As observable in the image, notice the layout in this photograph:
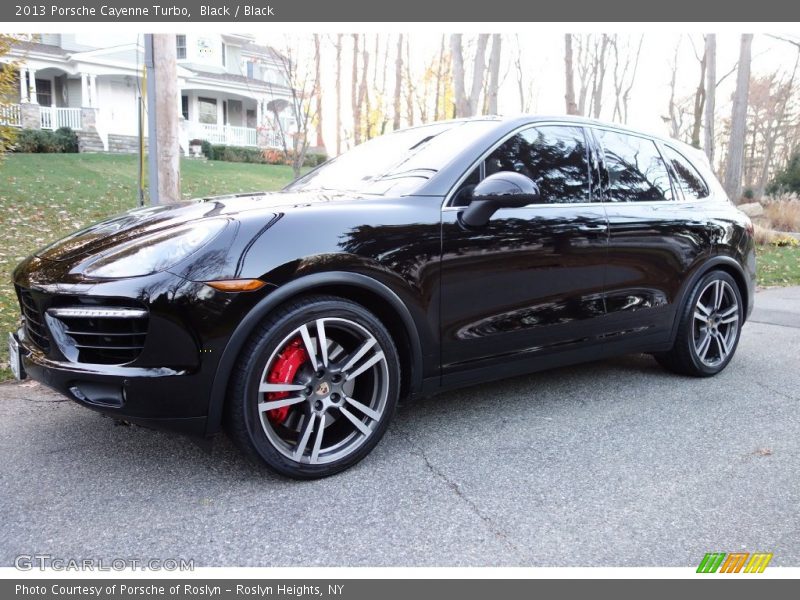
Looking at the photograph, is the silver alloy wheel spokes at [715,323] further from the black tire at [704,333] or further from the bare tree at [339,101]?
the bare tree at [339,101]

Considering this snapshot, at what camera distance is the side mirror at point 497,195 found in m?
3.09

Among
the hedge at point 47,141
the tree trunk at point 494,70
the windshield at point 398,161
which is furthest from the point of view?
the hedge at point 47,141

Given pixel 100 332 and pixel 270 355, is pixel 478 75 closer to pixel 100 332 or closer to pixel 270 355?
pixel 270 355

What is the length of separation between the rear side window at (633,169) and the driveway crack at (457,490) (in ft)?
6.22

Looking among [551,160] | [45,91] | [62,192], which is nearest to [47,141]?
[62,192]

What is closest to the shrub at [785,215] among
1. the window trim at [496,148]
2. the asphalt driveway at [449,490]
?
the asphalt driveway at [449,490]

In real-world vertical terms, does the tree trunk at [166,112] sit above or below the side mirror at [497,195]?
above

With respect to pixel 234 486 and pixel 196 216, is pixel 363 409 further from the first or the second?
pixel 196 216

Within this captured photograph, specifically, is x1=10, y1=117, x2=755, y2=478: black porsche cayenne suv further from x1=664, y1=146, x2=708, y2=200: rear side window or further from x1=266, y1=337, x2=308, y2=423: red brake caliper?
x1=664, y1=146, x2=708, y2=200: rear side window

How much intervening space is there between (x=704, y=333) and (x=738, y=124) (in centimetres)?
1555

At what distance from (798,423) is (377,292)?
2683mm

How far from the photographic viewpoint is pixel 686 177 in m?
4.58

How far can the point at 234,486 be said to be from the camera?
284cm
